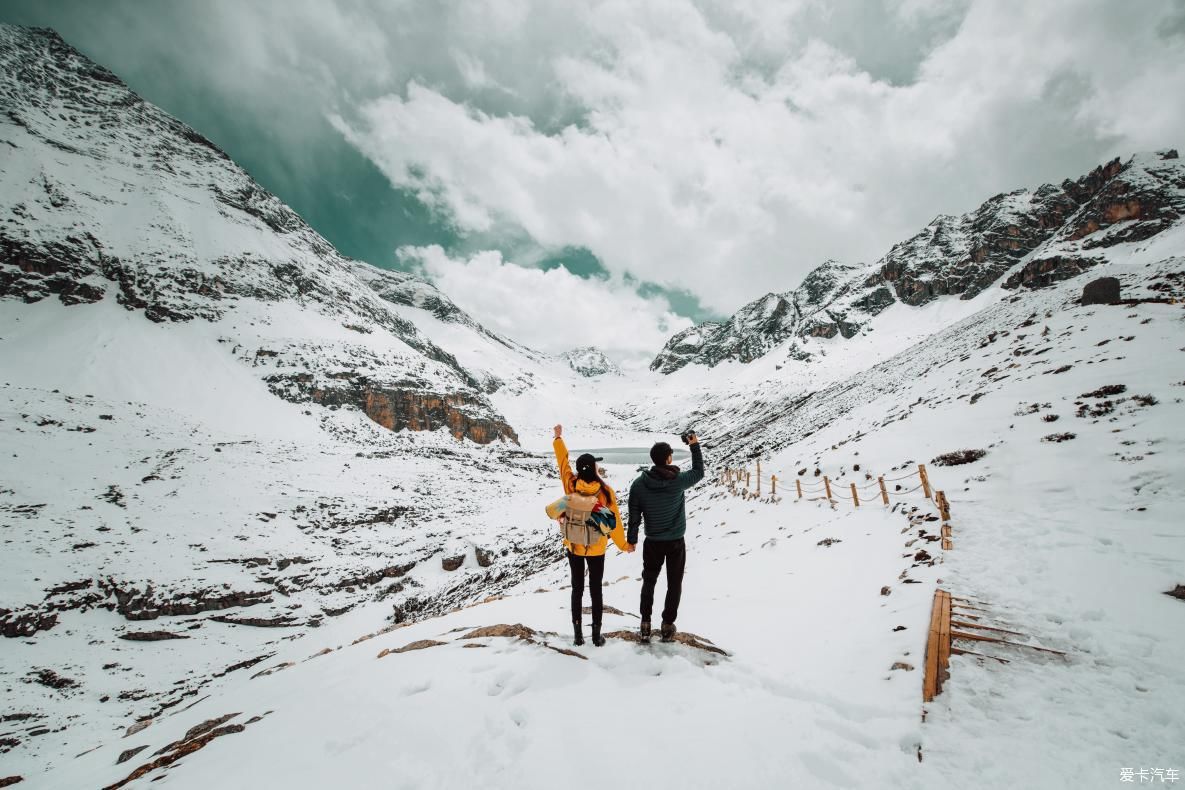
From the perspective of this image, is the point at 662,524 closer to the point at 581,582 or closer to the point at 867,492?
the point at 581,582

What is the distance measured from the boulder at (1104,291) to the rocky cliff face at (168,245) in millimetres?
70965

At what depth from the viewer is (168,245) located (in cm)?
6075

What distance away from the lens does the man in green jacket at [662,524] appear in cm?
519

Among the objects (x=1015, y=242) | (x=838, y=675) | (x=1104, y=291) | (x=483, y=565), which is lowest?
(x=483, y=565)

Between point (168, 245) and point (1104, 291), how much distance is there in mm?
101956

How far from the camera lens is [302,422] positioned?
162ft

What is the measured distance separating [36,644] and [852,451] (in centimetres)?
3591

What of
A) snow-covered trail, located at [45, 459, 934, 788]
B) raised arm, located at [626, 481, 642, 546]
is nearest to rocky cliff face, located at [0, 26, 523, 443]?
snow-covered trail, located at [45, 459, 934, 788]

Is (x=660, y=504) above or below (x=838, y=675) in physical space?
above

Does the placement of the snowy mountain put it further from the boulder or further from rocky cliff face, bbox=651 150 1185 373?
rocky cliff face, bbox=651 150 1185 373

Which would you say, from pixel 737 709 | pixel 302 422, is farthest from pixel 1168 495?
pixel 302 422

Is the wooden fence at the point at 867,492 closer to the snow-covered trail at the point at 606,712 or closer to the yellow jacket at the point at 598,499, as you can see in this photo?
the snow-covered trail at the point at 606,712

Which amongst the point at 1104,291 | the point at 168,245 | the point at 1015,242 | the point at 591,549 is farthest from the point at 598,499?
the point at 1015,242

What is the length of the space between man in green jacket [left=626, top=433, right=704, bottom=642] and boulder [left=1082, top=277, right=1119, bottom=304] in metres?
34.8
